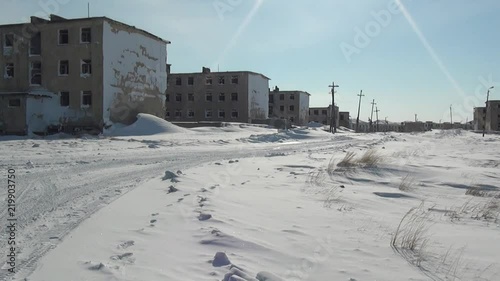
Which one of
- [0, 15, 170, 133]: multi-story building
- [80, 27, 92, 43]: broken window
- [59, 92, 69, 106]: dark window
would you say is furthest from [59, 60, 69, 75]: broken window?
[80, 27, 92, 43]: broken window

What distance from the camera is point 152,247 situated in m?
3.93

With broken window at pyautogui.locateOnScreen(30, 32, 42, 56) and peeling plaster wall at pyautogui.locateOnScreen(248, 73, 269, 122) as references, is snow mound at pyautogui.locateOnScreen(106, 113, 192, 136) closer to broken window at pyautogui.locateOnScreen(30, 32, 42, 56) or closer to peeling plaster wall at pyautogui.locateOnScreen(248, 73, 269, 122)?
broken window at pyautogui.locateOnScreen(30, 32, 42, 56)

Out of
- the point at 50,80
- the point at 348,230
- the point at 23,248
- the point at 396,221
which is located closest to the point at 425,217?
the point at 396,221

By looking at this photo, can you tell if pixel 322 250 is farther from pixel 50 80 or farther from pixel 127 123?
pixel 50 80

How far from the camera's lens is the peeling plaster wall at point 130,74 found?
30.0m

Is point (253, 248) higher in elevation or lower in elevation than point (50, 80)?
lower

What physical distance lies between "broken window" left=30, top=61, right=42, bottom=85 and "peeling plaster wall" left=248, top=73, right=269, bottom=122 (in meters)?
30.3

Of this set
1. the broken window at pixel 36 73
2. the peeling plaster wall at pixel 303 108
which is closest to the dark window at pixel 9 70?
the broken window at pixel 36 73

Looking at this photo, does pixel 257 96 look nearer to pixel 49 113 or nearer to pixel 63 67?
pixel 63 67

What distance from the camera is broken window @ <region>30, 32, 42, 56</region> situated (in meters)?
30.9

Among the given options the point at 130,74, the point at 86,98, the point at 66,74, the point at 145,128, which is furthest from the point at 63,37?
the point at 145,128

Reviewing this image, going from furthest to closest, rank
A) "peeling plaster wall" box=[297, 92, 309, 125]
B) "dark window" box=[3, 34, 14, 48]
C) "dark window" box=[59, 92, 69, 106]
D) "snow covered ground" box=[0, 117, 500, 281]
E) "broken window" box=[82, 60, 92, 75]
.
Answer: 1. "peeling plaster wall" box=[297, 92, 309, 125]
2. "dark window" box=[3, 34, 14, 48]
3. "dark window" box=[59, 92, 69, 106]
4. "broken window" box=[82, 60, 92, 75]
5. "snow covered ground" box=[0, 117, 500, 281]

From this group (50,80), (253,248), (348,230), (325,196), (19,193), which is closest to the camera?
(253,248)

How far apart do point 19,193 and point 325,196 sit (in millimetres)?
5553
